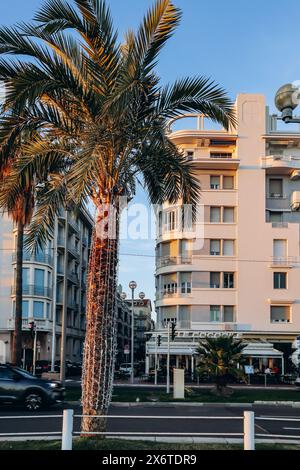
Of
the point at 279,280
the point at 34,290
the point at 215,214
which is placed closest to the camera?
the point at 279,280

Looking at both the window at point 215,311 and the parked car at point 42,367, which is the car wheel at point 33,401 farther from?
the window at point 215,311

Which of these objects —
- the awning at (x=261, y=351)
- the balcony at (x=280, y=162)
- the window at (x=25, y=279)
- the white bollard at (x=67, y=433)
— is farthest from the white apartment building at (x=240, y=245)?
the white bollard at (x=67, y=433)

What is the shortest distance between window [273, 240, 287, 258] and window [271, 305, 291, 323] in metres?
4.33

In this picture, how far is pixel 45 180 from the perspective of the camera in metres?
13.0

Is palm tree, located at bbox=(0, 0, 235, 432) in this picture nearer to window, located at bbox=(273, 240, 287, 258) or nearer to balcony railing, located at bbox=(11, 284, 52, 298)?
window, located at bbox=(273, 240, 287, 258)

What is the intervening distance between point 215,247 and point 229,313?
5.76 metres

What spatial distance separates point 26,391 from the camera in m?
19.8

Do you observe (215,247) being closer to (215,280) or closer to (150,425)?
(215,280)

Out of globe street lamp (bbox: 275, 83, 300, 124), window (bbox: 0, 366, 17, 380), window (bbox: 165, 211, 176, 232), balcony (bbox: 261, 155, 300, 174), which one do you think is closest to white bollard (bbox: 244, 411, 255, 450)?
globe street lamp (bbox: 275, 83, 300, 124)

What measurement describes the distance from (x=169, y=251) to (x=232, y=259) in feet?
19.1

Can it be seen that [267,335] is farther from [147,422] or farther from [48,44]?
[48,44]

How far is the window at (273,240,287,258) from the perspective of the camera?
164ft

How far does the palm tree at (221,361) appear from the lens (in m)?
26.5

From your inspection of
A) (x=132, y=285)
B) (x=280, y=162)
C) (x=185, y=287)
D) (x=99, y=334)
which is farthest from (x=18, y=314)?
(x=280, y=162)
